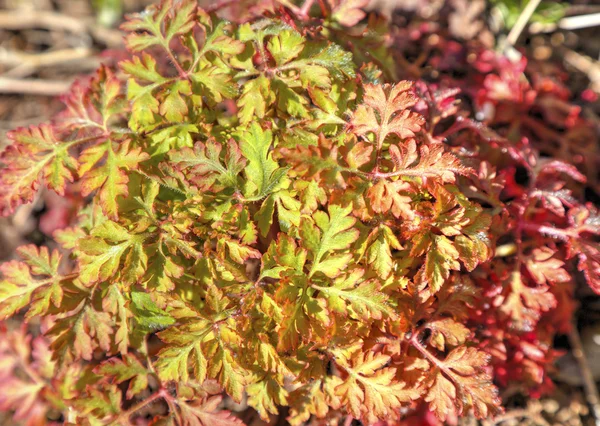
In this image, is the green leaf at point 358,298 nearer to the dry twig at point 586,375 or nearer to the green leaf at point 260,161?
the green leaf at point 260,161

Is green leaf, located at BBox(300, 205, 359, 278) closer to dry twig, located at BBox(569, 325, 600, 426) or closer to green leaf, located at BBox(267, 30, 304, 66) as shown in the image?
green leaf, located at BBox(267, 30, 304, 66)

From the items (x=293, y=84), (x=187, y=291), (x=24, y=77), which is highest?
(x=293, y=84)

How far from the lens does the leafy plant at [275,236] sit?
158 cm

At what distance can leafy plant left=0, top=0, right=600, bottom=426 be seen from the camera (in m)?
1.58

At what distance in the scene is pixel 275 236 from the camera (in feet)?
6.19

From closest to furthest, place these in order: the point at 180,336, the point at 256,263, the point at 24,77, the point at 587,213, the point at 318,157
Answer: the point at 318,157, the point at 180,336, the point at 587,213, the point at 256,263, the point at 24,77

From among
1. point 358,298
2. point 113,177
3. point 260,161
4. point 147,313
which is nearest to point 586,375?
point 358,298

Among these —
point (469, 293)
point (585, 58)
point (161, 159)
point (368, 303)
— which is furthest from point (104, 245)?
point (585, 58)

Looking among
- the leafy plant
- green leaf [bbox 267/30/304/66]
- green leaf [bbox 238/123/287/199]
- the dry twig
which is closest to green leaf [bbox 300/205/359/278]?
the leafy plant

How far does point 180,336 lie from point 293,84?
35.4 inches

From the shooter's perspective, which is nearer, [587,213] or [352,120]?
[352,120]

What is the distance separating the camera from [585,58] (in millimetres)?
3023

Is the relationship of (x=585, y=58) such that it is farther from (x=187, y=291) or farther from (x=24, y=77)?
(x=24, y=77)

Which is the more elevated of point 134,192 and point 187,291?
point 134,192
